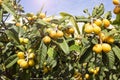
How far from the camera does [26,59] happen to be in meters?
2.68

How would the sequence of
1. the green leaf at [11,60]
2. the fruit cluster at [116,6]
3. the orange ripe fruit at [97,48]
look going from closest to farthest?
the fruit cluster at [116,6], the orange ripe fruit at [97,48], the green leaf at [11,60]

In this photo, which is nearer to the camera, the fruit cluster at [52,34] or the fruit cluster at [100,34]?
the fruit cluster at [100,34]

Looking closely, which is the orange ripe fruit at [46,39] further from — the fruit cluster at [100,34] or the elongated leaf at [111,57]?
the elongated leaf at [111,57]

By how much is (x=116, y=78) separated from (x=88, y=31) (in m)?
1.32

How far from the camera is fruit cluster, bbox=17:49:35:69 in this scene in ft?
8.67

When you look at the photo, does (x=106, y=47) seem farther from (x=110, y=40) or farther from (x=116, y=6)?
(x=116, y=6)

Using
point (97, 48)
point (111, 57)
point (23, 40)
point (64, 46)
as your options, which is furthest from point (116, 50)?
point (23, 40)

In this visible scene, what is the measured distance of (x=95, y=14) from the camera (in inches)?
109

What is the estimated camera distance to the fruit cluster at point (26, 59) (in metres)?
2.64

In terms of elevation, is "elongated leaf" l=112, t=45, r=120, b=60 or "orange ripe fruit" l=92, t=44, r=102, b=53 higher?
"orange ripe fruit" l=92, t=44, r=102, b=53

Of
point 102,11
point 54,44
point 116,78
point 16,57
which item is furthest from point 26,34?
point 116,78

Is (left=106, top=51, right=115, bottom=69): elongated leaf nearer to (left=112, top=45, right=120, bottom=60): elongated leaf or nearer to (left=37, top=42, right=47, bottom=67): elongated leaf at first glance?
(left=112, top=45, right=120, bottom=60): elongated leaf

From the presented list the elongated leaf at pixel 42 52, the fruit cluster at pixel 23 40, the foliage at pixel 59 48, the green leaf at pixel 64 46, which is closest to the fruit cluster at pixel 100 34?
the foliage at pixel 59 48

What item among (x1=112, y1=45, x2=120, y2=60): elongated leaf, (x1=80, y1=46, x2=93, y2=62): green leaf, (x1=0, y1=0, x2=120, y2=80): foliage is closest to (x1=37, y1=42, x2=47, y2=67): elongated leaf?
(x1=0, y1=0, x2=120, y2=80): foliage
